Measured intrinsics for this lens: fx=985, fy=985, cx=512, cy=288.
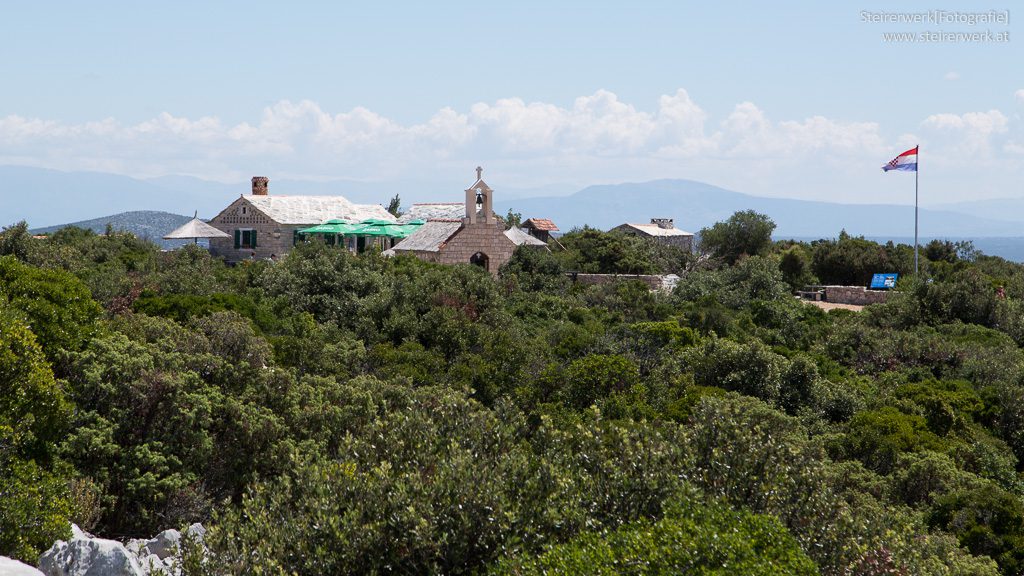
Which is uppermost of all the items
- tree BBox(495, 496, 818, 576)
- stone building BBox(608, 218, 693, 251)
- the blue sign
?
stone building BBox(608, 218, 693, 251)

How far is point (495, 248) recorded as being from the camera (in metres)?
48.8

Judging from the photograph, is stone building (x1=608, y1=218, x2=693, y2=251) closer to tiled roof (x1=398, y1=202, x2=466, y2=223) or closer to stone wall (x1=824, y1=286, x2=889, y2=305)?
tiled roof (x1=398, y1=202, x2=466, y2=223)

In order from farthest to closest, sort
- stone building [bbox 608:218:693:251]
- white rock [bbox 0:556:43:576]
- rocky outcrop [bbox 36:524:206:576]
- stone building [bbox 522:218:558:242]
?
stone building [bbox 608:218:693:251] → stone building [bbox 522:218:558:242] → rocky outcrop [bbox 36:524:206:576] → white rock [bbox 0:556:43:576]

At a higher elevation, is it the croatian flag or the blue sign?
the croatian flag

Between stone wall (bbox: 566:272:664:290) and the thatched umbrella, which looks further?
the thatched umbrella

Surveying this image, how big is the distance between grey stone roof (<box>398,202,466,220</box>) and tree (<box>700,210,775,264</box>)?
17225 millimetres

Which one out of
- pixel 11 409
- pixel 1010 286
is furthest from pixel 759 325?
pixel 11 409

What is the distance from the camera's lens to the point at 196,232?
49969mm

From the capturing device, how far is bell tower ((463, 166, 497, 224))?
48.2m

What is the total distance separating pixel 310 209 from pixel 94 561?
145 ft

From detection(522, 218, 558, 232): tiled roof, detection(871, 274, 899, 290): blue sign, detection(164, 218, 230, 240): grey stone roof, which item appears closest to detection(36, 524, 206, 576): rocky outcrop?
detection(164, 218, 230, 240): grey stone roof

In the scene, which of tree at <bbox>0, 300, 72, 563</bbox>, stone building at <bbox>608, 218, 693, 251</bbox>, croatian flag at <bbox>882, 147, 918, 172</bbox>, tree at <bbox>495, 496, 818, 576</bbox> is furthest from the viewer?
stone building at <bbox>608, 218, 693, 251</bbox>

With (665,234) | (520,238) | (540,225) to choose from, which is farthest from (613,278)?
(665,234)

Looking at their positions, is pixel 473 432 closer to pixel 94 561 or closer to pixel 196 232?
pixel 94 561
